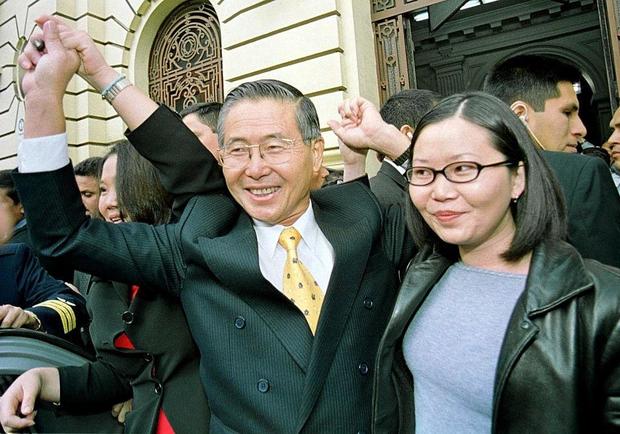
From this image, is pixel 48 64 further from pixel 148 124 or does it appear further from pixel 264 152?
pixel 264 152

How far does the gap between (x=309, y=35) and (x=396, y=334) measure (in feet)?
15.2

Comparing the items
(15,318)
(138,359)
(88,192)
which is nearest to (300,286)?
(138,359)

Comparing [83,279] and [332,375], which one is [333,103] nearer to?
[83,279]

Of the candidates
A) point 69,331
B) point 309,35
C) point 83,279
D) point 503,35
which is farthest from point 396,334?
point 503,35

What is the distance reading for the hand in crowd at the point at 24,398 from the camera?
1.28 metres

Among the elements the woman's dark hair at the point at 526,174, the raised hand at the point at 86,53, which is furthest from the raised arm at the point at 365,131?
the raised hand at the point at 86,53

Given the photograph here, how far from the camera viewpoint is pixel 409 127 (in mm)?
2551

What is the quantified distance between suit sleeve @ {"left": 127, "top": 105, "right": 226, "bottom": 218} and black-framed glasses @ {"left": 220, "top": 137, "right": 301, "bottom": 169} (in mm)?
99

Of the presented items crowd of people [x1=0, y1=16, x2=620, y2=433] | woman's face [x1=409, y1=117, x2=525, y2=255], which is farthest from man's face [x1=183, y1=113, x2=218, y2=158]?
woman's face [x1=409, y1=117, x2=525, y2=255]

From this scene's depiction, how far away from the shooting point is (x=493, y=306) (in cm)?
114

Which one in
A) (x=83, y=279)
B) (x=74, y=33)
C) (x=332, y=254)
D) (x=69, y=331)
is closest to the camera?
(x=74, y=33)

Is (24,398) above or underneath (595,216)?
underneath

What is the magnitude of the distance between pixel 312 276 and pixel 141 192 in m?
0.67

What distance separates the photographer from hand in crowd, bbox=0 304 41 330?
1624mm
